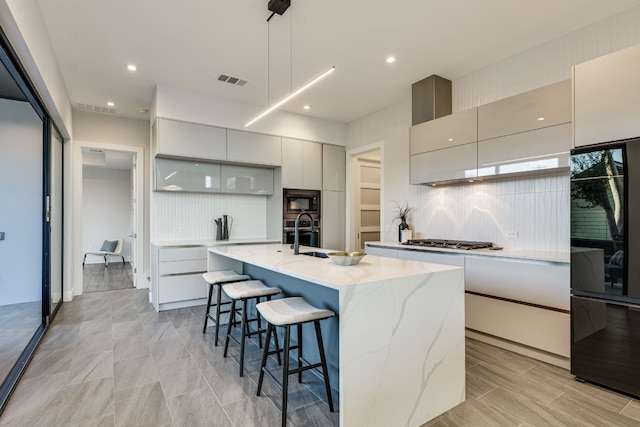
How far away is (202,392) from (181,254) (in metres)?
2.41

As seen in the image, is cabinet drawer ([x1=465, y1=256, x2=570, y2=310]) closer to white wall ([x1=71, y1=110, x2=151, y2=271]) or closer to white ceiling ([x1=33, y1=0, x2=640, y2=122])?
white ceiling ([x1=33, y1=0, x2=640, y2=122])

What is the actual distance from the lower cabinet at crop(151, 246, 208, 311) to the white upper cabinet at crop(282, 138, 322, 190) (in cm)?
176

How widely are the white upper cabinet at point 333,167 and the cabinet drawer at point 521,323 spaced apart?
3.05 meters

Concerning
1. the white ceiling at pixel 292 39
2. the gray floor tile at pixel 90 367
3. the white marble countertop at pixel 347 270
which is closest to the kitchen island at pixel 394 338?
the white marble countertop at pixel 347 270

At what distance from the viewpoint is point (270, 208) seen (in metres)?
5.46

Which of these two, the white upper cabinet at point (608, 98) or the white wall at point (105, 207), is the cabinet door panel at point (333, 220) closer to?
the white upper cabinet at point (608, 98)

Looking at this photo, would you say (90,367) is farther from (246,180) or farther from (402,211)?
(402,211)

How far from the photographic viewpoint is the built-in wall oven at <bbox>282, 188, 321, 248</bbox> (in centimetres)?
522

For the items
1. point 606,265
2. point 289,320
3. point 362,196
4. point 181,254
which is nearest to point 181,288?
point 181,254

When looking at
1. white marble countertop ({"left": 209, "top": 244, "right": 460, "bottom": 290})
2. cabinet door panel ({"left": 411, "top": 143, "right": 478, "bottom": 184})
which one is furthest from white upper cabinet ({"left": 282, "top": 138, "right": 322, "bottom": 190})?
white marble countertop ({"left": 209, "top": 244, "right": 460, "bottom": 290})

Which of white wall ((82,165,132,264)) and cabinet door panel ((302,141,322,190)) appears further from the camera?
white wall ((82,165,132,264))

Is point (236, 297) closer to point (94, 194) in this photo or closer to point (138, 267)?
point (138, 267)

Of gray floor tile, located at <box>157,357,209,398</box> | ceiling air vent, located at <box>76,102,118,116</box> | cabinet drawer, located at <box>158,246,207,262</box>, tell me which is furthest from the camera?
ceiling air vent, located at <box>76,102,118,116</box>

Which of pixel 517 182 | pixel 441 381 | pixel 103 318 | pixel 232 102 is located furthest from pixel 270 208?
pixel 441 381
